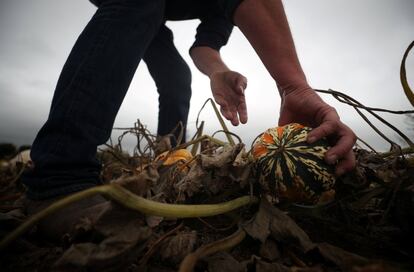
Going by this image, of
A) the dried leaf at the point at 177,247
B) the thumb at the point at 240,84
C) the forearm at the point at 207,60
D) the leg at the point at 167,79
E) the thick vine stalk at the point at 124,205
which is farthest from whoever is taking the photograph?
the leg at the point at 167,79

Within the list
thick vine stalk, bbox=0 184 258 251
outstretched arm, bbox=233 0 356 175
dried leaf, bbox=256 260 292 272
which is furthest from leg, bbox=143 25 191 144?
dried leaf, bbox=256 260 292 272

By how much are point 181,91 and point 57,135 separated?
1483 mm

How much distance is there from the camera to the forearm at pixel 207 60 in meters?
1.84

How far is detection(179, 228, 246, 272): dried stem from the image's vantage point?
542mm

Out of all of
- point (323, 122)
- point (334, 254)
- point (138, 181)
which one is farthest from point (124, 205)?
point (323, 122)

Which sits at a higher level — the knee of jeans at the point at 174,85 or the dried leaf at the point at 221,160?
the knee of jeans at the point at 174,85

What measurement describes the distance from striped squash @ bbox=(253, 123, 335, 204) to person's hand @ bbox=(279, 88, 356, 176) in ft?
0.15

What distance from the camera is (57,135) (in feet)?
3.07

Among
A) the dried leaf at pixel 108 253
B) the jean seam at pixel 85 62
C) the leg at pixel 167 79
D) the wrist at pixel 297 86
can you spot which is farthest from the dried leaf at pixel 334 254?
the leg at pixel 167 79

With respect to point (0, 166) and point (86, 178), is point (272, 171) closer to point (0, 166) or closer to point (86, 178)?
point (86, 178)

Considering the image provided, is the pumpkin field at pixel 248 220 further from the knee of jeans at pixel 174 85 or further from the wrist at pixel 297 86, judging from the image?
the knee of jeans at pixel 174 85

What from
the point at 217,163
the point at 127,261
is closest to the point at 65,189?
the point at 127,261

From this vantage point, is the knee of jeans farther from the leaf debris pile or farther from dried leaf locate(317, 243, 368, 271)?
dried leaf locate(317, 243, 368, 271)

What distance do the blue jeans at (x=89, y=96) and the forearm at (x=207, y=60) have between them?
2.30ft
